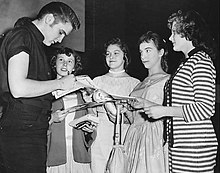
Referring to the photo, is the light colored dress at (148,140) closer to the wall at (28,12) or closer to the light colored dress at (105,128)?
the light colored dress at (105,128)

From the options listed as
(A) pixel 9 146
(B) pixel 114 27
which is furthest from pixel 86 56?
(A) pixel 9 146

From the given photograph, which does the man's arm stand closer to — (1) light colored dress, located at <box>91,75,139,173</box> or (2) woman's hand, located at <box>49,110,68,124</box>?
(2) woman's hand, located at <box>49,110,68,124</box>

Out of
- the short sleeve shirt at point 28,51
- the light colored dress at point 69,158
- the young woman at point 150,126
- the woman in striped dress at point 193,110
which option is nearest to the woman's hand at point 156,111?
the woman in striped dress at point 193,110

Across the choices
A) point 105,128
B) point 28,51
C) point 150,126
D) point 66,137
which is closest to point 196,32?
point 150,126

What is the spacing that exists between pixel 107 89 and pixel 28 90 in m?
0.76

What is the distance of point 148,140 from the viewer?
1.86 metres

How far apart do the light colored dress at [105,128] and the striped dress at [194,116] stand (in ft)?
2.01

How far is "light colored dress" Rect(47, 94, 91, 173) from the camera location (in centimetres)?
208

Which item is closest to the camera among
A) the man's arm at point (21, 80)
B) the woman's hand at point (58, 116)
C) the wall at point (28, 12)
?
the man's arm at point (21, 80)

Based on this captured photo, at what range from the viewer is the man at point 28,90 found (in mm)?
1421

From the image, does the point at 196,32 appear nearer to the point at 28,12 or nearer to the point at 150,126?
the point at 150,126

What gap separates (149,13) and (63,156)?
1143 millimetres

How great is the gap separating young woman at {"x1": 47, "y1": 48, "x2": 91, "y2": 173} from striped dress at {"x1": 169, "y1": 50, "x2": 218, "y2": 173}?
72 cm

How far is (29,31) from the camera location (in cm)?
148
